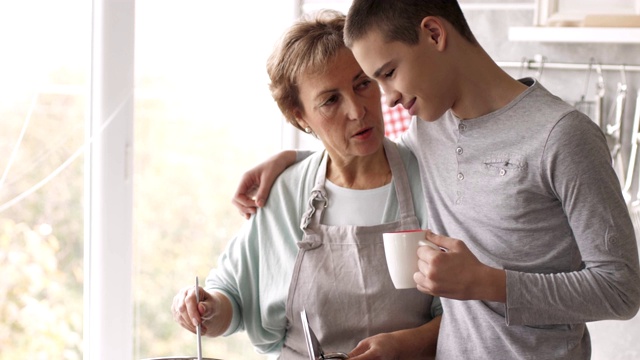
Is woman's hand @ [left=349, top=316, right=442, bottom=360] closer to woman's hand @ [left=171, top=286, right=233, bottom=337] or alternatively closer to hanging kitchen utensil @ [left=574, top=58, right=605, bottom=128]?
woman's hand @ [left=171, top=286, right=233, bottom=337]

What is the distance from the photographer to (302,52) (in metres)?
1.73

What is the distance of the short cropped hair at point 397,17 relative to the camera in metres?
1.41

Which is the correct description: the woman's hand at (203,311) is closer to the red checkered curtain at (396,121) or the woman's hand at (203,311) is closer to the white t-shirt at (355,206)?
the white t-shirt at (355,206)

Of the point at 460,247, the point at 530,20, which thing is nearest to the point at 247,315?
the point at 460,247

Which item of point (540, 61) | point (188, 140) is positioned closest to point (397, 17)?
point (188, 140)

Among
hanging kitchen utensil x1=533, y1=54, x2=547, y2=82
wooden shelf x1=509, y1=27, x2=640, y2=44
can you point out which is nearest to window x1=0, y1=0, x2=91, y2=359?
wooden shelf x1=509, y1=27, x2=640, y2=44

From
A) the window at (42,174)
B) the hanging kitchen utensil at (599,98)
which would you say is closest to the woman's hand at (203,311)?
the window at (42,174)

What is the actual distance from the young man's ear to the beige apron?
34cm

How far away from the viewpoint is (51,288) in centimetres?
191

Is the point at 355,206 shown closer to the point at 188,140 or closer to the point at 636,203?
the point at 188,140

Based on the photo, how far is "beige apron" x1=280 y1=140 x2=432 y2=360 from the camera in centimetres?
166

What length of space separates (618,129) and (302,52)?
1.26 meters

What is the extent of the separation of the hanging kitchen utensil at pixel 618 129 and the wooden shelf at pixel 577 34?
0.56ft

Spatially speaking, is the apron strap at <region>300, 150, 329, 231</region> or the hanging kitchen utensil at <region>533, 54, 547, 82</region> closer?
the apron strap at <region>300, 150, 329, 231</region>
